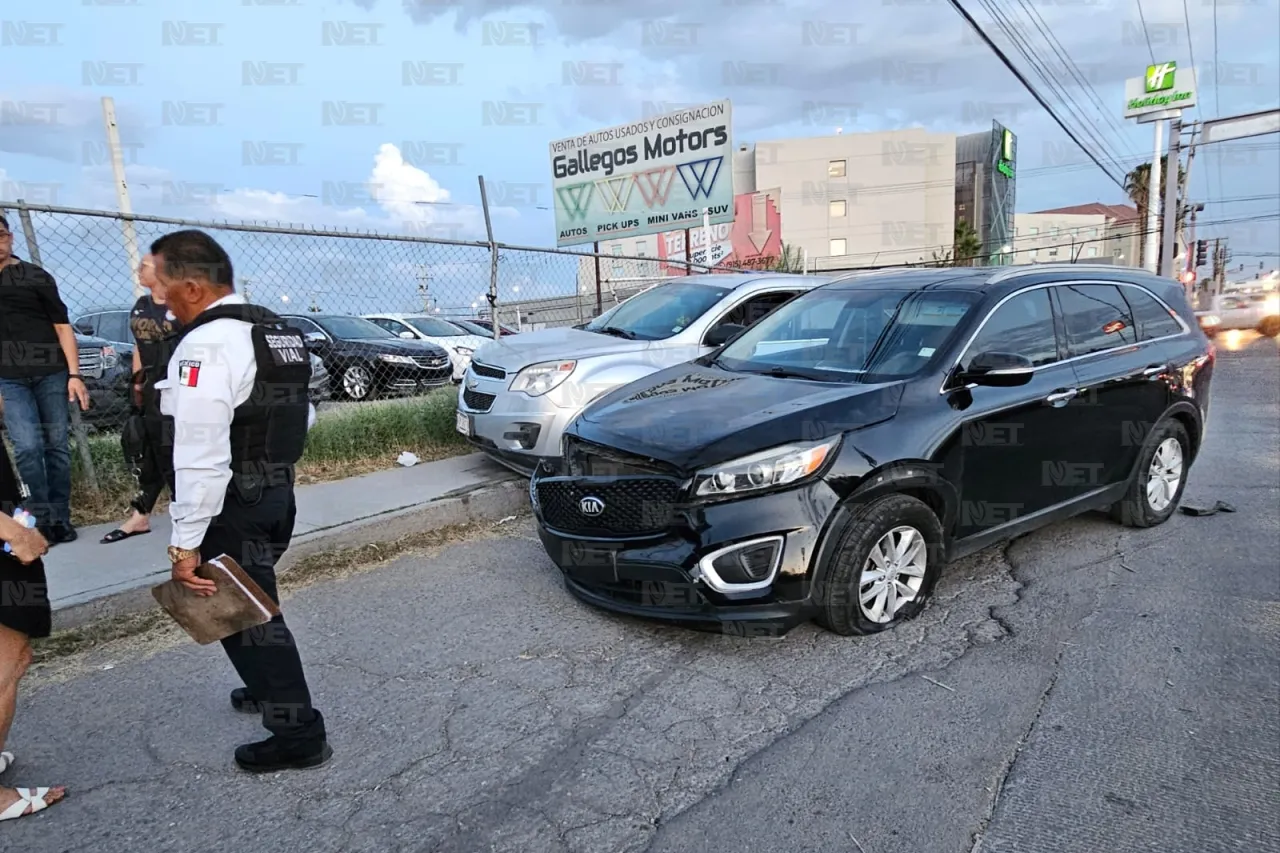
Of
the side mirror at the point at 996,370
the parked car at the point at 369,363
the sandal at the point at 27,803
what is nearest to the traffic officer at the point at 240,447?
the sandal at the point at 27,803

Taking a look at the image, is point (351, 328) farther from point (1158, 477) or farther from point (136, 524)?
point (1158, 477)

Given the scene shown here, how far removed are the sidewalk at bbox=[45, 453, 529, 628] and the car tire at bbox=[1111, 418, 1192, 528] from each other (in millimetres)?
4288

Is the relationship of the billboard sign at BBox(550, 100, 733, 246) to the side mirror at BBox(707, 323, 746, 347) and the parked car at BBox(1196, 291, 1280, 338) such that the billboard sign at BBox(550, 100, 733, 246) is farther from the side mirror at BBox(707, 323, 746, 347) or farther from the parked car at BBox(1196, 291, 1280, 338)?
the parked car at BBox(1196, 291, 1280, 338)

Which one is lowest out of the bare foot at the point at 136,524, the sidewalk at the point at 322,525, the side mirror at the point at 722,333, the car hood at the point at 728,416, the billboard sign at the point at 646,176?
the sidewalk at the point at 322,525

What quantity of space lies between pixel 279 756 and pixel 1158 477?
544 cm

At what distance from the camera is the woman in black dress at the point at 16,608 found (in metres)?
2.41

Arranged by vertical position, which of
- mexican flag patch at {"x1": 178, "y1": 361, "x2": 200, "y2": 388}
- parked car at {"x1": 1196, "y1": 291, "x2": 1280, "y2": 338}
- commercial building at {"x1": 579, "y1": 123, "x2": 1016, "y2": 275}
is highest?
commercial building at {"x1": 579, "y1": 123, "x2": 1016, "y2": 275}

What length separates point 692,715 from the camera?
10.1ft

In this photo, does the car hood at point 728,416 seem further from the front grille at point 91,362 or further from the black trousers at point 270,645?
the front grille at point 91,362

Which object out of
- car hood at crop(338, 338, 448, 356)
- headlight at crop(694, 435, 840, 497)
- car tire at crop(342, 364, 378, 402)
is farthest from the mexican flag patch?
car hood at crop(338, 338, 448, 356)

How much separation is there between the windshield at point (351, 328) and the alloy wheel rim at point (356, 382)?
0.63 m

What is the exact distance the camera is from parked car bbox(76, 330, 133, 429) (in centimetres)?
698

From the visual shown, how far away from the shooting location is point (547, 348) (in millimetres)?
6355

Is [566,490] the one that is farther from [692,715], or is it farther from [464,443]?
[464,443]
